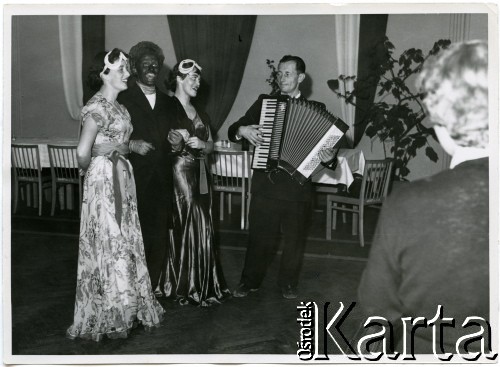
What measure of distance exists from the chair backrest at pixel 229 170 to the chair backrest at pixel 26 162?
0.96 metres

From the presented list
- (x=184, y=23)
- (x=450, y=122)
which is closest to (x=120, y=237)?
(x=184, y=23)

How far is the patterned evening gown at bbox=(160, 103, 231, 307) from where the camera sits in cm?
313

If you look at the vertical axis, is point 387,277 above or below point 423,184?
below

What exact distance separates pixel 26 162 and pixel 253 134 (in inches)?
49.6

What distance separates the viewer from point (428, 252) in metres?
1.96

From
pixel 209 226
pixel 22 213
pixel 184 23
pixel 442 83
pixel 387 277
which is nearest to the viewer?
pixel 387 277

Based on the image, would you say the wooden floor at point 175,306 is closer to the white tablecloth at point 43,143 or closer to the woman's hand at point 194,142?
the white tablecloth at point 43,143

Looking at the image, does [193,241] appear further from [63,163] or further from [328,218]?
[63,163]

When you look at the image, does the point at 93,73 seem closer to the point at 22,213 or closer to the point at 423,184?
the point at 22,213

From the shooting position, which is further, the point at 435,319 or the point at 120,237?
the point at 120,237

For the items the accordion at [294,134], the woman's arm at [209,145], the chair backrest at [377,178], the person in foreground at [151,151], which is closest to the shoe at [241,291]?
the person in foreground at [151,151]

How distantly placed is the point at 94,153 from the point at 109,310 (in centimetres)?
80

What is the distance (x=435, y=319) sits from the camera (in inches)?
79.0

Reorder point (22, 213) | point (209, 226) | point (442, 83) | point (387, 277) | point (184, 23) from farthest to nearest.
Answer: point (209, 226) < point (22, 213) < point (184, 23) < point (442, 83) < point (387, 277)
